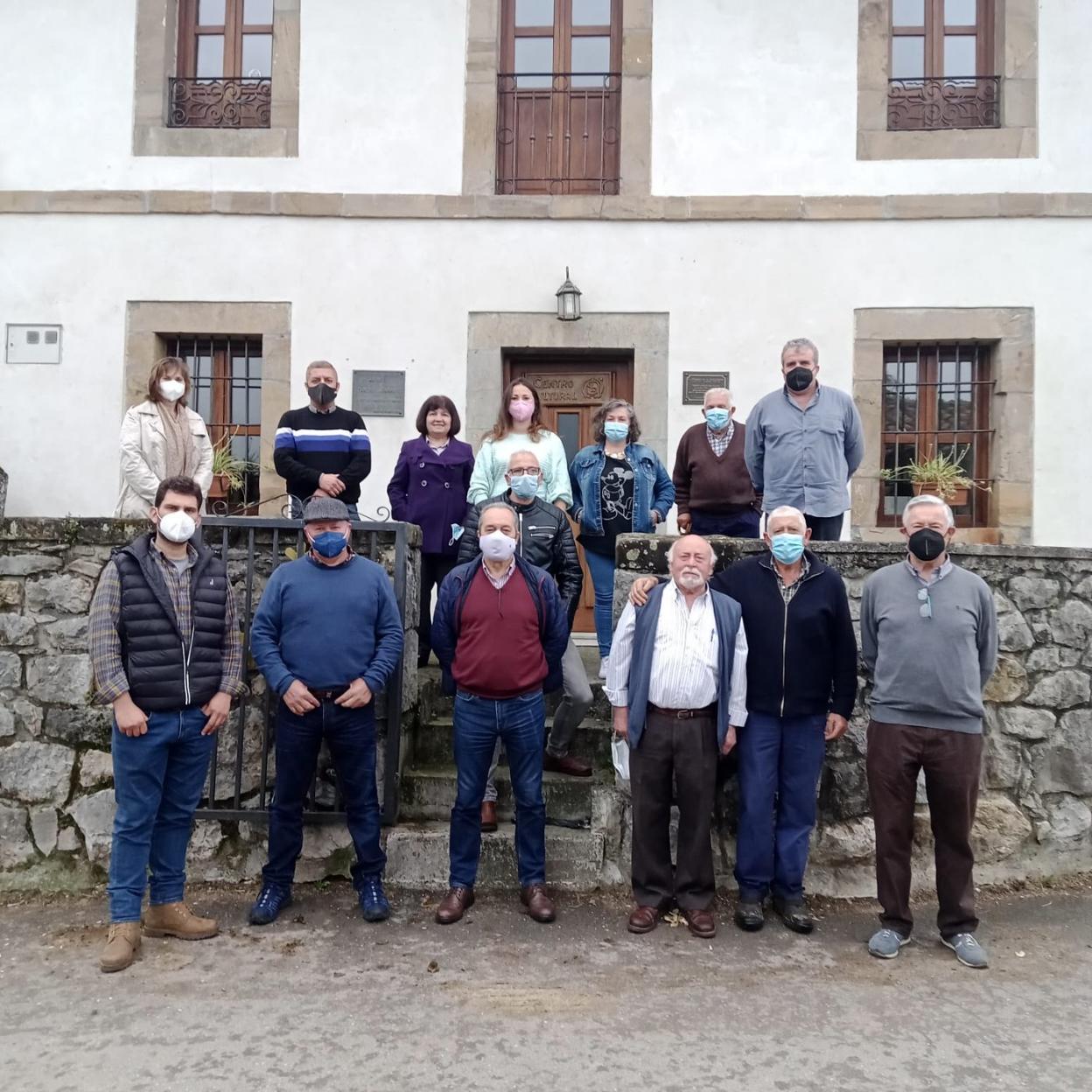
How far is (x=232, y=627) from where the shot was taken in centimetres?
400

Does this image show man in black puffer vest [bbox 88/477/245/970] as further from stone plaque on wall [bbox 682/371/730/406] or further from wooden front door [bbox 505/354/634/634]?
stone plaque on wall [bbox 682/371/730/406]

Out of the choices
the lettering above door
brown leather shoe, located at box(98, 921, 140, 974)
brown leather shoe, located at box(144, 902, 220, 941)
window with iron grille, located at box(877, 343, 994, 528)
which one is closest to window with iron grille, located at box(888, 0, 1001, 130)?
window with iron grille, located at box(877, 343, 994, 528)

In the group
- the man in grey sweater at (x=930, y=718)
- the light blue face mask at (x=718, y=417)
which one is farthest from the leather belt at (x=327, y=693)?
the light blue face mask at (x=718, y=417)

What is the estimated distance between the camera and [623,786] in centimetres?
450

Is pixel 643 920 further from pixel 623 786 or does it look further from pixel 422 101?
pixel 422 101

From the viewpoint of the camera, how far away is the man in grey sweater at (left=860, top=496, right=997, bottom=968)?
3838mm

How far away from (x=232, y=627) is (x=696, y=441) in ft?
9.11

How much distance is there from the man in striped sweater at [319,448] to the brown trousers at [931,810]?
291 centimetres

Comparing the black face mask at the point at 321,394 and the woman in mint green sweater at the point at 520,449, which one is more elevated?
the black face mask at the point at 321,394

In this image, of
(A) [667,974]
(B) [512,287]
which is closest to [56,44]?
(B) [512,287]

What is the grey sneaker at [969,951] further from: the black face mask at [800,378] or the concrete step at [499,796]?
the black face mask at [800,378]

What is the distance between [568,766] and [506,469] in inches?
61.3

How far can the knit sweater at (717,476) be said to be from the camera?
5.30 m

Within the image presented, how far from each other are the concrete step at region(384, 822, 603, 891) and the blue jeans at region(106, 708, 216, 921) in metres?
0.97
